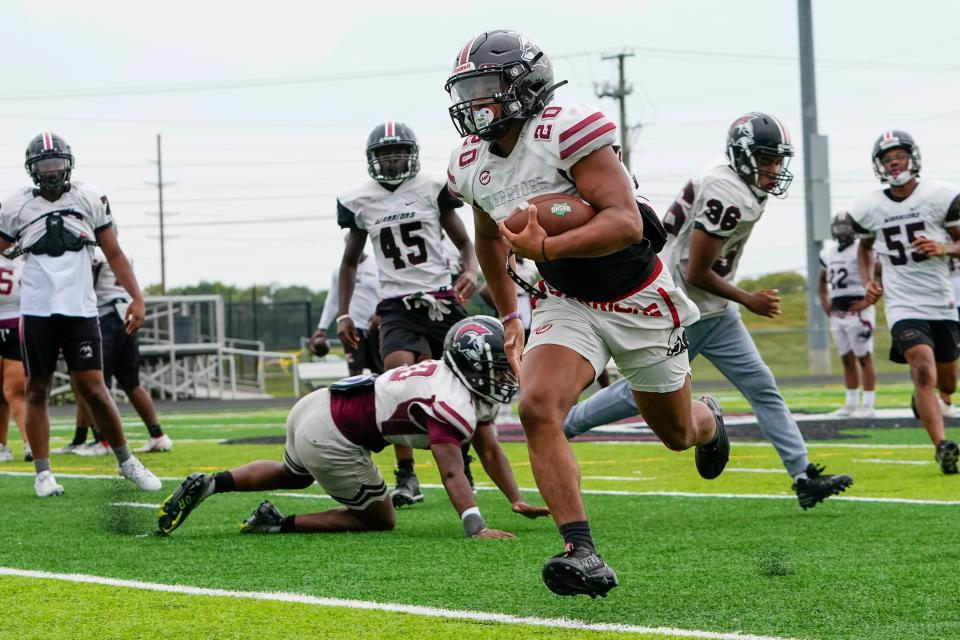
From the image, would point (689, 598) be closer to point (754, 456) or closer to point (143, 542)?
point (143, 542)

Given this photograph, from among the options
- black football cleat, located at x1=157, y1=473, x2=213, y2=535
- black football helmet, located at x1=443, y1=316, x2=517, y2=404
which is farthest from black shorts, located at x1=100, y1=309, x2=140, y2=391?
black football helmet, located at x1=443, y1=316, x2=517, y2=404

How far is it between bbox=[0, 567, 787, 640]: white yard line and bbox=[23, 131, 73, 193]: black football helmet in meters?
3.40

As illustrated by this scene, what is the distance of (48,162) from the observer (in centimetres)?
786

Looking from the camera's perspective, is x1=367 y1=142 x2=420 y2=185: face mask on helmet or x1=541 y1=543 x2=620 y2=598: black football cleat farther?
x1=367 y1=142 x2=420 y2=185: face mask on helmet

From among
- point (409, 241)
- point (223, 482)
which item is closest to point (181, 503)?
point (223, 482)

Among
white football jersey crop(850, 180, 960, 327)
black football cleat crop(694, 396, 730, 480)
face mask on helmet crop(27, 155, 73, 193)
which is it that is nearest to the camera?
black football cleat crop(694, 396, 730, 480)

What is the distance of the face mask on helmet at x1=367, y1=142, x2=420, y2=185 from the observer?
26.2ft

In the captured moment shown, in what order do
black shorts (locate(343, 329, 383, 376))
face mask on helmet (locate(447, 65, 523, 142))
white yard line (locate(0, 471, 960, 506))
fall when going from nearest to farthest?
face mask on helmet (locate(447, 65, 523, 142))
white yard line (locate(0, 471, 960, 506))
black shorts (locate(343, 329, 383, 376))

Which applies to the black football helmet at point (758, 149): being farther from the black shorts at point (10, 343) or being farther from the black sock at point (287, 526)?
the black shorts at point (10, 343)

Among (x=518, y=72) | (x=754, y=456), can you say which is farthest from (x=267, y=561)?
(x=754, y=456)

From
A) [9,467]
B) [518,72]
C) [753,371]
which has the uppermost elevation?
[518,72]

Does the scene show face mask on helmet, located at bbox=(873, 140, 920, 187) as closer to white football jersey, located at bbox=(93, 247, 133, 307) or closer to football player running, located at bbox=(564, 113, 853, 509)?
football player running, located at bbox=(564, 113, 853, 509)

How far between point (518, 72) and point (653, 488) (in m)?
4.06

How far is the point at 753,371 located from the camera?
698cm
